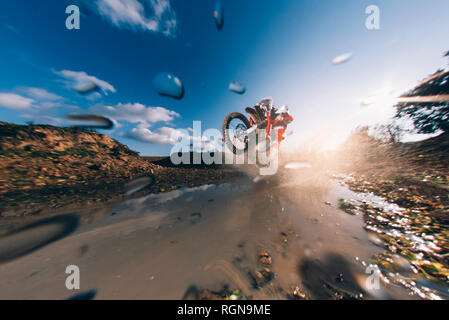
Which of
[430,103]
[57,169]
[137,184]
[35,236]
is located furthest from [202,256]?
[430,103]

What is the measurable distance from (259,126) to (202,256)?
7.27 m

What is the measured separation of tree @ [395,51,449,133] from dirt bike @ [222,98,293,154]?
899 cm

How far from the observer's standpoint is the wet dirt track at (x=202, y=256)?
1.27 metres

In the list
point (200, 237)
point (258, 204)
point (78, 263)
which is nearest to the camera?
point (78, 263)

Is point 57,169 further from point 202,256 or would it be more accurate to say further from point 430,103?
point 430,103

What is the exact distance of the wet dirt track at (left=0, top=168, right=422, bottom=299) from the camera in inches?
49.8

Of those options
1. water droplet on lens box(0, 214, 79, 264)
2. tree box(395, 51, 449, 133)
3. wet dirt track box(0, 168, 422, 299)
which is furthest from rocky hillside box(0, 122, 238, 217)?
tree box(395, 51, 449, 133)

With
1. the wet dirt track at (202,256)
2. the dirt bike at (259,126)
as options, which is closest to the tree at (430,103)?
the dirt bike at (259,126)

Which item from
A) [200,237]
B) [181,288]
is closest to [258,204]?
[200,237]

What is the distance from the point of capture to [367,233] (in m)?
2.16

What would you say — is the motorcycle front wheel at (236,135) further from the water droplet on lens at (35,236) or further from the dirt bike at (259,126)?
the water droplet on lens at (35,236)

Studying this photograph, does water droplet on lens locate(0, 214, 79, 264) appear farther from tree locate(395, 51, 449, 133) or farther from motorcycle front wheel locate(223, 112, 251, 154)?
tree locate(395, 51, 449, 133)
